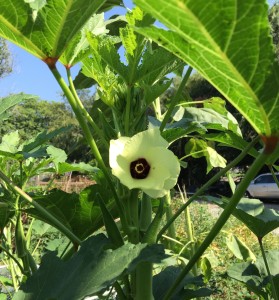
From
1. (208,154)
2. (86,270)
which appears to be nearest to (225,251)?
(208,154)

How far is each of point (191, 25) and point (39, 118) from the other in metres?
29.6

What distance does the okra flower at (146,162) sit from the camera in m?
0.55

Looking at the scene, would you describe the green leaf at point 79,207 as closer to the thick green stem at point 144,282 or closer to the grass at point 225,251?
the thick green stem at point 144,282

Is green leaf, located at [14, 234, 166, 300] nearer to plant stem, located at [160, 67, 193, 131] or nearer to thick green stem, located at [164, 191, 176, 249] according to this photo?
plant stem, located at [160, 67, 193, 131]

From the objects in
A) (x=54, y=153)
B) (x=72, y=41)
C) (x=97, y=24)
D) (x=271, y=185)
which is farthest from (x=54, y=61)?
(x=271, y=185)

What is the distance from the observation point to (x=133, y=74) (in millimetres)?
612

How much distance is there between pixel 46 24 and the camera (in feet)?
1.79

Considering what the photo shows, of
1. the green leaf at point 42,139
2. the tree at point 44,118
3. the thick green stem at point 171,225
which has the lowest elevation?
the thick green stem at point 171,225

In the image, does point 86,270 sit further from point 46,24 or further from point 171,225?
point 171,225

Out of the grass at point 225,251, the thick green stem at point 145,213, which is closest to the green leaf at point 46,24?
the thick green stem at point 145,213

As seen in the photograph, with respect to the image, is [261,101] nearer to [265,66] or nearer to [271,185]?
[265,66]

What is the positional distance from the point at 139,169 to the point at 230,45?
0.82 ft

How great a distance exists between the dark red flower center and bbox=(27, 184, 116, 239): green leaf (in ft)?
0.51

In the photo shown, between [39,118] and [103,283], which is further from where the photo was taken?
[39,118]
